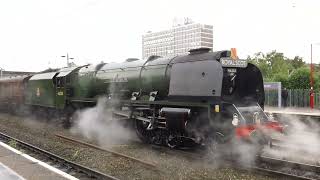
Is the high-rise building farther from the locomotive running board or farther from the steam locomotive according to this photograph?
the locomotive running board

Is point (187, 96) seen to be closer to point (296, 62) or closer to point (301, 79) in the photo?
point (301, 79)

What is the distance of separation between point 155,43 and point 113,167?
45.7 m

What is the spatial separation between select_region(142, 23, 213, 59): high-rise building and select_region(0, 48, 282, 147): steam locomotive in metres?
35.8

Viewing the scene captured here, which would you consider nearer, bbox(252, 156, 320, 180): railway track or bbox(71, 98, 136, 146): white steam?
bbox(252, 156, 320, 180): railway track

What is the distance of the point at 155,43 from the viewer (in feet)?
178

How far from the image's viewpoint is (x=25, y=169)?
9234 millimetres

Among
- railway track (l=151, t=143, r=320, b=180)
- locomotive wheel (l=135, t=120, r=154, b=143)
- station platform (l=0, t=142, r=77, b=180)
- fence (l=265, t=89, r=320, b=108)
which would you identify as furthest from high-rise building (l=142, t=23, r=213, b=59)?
railway track (l=151, t=143, r=320, b=180)

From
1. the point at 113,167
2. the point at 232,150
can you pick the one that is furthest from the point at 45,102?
the point at 232,150

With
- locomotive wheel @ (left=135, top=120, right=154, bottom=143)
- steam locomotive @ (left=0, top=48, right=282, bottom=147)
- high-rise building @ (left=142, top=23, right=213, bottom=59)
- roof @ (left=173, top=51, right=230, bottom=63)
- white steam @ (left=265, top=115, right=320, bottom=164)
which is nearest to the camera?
steam locomotive @ (left=0, top=48, right=282, bottom=147)

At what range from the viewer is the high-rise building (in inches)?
1976

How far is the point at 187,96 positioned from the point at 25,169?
479 centimetres

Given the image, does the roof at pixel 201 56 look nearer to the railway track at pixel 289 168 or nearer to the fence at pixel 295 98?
the railway track at pixel 289 168

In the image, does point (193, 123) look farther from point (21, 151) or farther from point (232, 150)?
point (21, 151)

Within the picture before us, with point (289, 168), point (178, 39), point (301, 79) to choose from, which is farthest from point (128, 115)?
point (178, 39)
